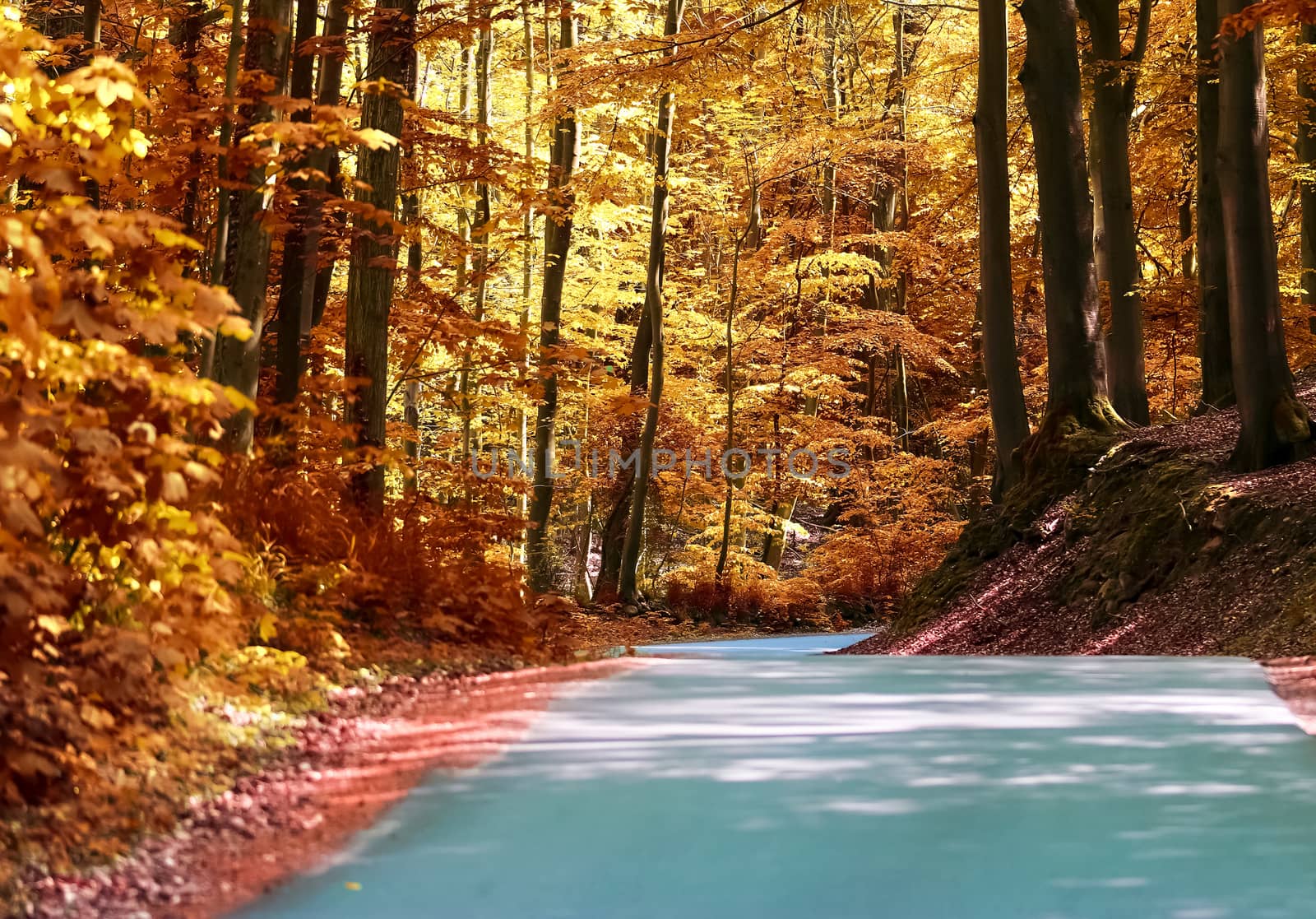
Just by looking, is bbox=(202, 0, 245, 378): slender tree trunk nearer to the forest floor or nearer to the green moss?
the forest floor

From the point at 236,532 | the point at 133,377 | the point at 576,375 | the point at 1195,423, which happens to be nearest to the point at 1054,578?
the point at 1195,423

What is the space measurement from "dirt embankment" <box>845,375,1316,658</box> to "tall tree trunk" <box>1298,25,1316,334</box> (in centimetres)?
602

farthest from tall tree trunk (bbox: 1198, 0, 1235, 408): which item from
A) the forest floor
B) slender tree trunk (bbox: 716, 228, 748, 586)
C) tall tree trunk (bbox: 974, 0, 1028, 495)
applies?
the forest floor

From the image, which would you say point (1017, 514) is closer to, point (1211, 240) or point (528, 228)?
point (1211, 240)

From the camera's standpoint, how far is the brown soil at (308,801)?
130 inches

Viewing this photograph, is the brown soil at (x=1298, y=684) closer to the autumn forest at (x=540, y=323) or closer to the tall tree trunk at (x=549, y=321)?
the autumn forest at (x=540, y=323)

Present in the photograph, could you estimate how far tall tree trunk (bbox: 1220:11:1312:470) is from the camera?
10.4 meters

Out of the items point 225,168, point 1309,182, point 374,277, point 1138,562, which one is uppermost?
point 1309,182

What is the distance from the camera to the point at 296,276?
9633mm

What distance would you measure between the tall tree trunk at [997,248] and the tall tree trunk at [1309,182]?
586cm

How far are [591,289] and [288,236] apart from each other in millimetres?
15267

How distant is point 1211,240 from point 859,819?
40.1ft

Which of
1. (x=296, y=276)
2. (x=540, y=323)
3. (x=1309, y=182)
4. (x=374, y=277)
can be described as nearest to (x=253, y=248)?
(x=374, y=277)

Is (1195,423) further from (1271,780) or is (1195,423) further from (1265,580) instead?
(1271,780)
